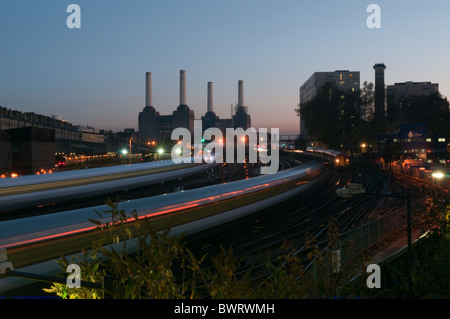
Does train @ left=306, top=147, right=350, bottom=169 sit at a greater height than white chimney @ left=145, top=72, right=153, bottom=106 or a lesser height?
lesser

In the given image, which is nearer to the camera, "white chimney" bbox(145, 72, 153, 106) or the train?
the train

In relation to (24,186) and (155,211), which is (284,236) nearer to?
(155,211)

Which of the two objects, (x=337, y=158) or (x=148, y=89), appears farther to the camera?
(x=148, y=89)

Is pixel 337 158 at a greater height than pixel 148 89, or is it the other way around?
pixel 148 89

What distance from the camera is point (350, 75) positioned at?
166 meters

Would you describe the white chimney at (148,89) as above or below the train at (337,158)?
above

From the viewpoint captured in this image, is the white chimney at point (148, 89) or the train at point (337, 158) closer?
the train at point (337, 158)

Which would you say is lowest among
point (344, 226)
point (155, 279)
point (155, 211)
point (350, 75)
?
point (344, 226)
